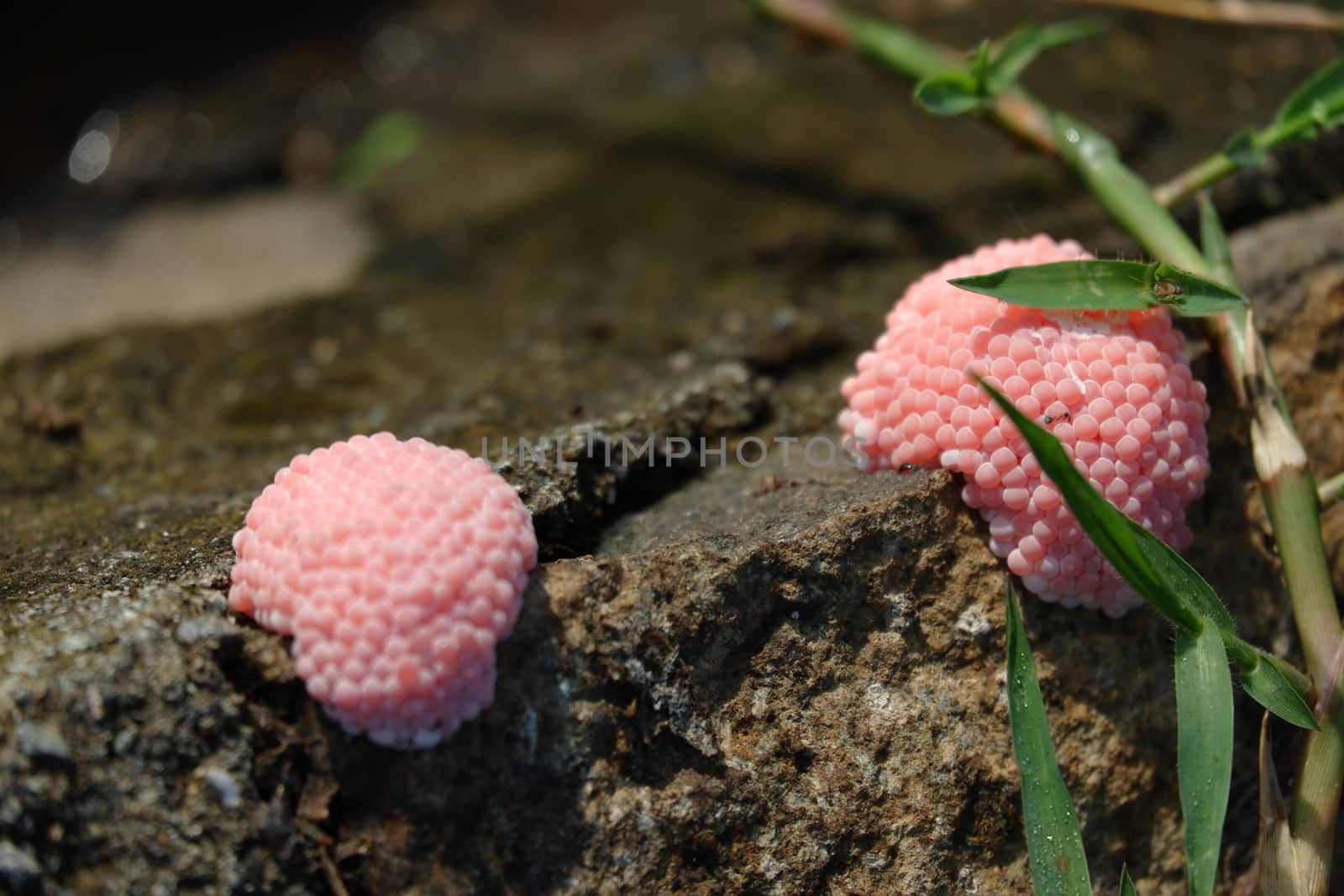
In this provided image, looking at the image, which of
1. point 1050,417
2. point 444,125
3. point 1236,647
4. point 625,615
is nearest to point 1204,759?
point 1236,647

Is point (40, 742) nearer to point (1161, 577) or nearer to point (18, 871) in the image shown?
point (18, 871)

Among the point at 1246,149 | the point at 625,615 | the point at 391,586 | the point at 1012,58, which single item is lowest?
the point at 625,615

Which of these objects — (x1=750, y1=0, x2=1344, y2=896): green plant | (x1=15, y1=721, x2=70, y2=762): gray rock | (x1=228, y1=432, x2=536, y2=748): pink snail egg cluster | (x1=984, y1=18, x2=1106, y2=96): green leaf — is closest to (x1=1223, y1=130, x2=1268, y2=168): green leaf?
(x1=750, y1=0, x2=1344, y2=896): green plant

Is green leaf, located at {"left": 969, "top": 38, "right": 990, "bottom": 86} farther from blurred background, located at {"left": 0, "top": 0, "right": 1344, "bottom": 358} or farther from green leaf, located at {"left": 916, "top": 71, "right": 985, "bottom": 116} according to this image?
blurred background, located at {"left": 0, "top": 0, "right": 1344, "bottom": 358}

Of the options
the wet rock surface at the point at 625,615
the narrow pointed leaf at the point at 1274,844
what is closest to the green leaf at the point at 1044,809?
the wet rock surface at the point at 625,615

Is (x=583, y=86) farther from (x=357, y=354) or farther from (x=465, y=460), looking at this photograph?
(x=465, y=460)

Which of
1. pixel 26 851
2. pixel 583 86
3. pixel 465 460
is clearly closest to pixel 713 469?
pixel 465 460

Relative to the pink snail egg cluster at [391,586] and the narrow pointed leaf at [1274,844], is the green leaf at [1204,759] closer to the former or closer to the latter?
the narrow pointed leaf at [1274,844]
